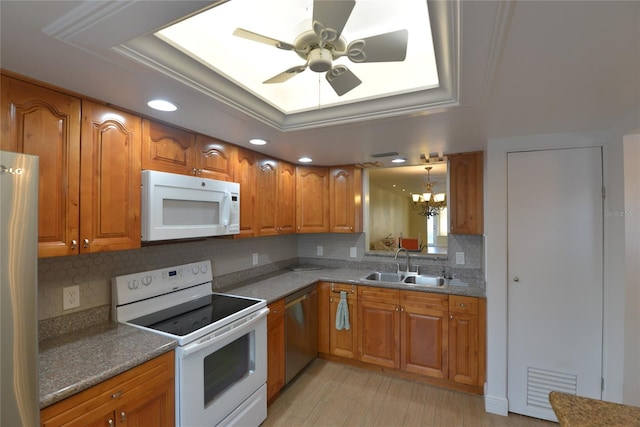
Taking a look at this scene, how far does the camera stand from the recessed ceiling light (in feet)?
5.06

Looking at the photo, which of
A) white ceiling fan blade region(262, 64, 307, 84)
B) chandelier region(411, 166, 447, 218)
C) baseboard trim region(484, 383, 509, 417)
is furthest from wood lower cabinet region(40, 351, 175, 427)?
chandelier region(411, 166, 447, 218)

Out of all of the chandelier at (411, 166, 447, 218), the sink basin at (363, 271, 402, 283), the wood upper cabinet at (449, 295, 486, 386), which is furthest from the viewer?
the chandelier at (411, 166, 447, 218)

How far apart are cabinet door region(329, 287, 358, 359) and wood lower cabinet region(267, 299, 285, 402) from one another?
0.69m

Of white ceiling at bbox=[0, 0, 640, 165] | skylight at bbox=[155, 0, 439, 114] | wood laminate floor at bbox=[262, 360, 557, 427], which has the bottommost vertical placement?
wood laminate floor at bbox=[262, 360, 557, 427]

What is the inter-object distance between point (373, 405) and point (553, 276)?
67.5 inches

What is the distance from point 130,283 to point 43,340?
461mm

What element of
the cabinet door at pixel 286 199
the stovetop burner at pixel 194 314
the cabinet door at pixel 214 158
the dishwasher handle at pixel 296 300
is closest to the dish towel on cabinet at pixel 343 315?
the dishwasher handle at pixel 296 300

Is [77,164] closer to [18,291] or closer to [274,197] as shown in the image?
[18,291]

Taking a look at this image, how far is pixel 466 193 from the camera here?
274cm

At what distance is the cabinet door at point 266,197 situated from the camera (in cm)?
269

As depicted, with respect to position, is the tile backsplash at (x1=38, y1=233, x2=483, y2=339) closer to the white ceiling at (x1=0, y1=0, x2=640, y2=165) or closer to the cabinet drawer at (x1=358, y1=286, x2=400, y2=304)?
the cabinet drawer at (x1=358, y1=286, x2=400, y2=304)

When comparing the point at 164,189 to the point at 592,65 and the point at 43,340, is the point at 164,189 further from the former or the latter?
the point at 592,65

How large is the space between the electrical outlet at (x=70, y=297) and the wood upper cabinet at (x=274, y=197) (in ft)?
4.28

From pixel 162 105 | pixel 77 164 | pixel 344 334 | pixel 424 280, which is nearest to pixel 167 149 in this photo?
pixel 162 105
